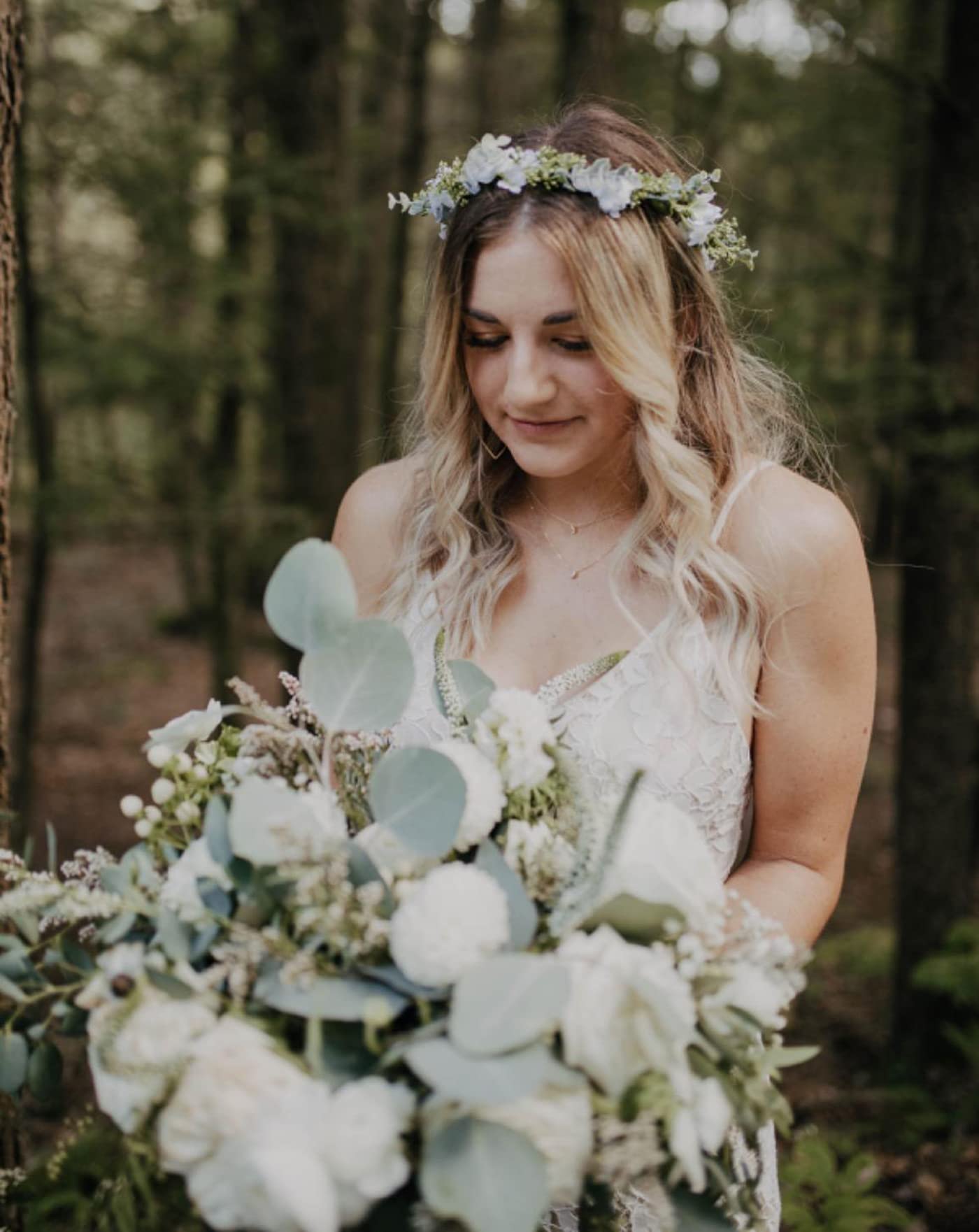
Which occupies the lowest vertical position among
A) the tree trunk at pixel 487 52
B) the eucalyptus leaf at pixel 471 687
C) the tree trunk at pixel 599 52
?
the eucalyptus leaf at pixel 471 687

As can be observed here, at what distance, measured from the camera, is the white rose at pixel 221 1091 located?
108 cm

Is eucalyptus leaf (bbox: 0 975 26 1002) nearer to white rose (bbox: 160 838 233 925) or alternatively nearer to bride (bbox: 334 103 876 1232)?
white rose (bbox: 160 838 233 925)

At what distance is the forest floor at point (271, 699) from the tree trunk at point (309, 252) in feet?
3.73

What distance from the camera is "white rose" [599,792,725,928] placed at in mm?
1283

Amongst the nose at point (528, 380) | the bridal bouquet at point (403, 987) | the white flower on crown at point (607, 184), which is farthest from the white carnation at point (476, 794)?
the white flower on crown at point (607, 184)

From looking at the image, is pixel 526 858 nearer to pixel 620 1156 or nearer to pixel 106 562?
pixel 620 1156

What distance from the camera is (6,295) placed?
2.00 m

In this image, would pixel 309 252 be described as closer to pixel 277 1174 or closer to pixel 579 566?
pixel 579 566

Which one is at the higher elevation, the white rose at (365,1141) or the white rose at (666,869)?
the white rose at (666,869)

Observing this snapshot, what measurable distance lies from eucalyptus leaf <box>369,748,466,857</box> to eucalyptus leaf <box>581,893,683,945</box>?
19cm

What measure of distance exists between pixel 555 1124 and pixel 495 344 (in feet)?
4.85

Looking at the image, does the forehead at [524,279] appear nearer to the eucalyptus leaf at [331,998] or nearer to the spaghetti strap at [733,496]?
the spaghetti strap at [733,496]

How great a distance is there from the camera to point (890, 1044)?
15.8 ft

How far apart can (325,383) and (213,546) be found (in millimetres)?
1217
